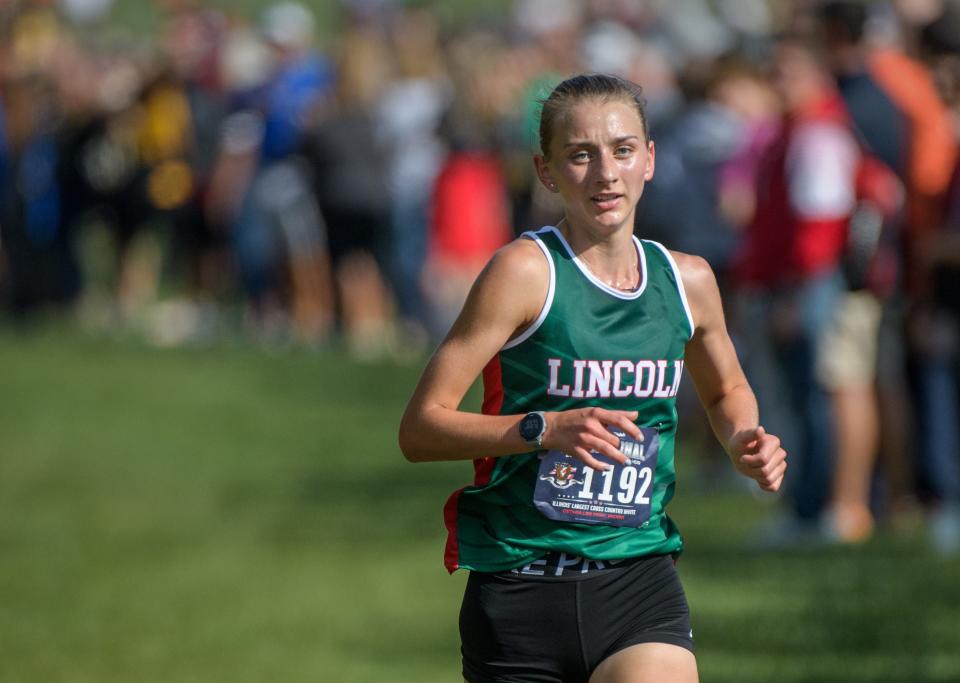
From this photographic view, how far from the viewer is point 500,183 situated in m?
17.2

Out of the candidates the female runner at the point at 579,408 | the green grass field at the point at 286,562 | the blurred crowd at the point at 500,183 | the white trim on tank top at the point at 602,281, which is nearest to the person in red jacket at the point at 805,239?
the blurred crowd at the point at 500,183

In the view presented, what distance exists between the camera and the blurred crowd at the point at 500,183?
31.3ft

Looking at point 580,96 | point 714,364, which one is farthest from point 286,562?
point 580,96

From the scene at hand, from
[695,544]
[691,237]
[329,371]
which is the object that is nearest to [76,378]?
[329,371]

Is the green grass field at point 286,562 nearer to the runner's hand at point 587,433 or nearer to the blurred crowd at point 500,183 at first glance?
the blurred crowd at point 500,183

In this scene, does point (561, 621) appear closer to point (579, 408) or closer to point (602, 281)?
point (579, 408)

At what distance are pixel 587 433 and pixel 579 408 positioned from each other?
0.29 meters

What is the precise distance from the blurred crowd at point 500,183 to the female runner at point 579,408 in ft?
1.17

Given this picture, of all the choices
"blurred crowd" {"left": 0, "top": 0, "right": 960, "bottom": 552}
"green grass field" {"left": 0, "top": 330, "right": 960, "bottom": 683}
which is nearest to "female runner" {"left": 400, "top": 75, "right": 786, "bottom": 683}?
"blurred crowd" {"left": 0, "top": 0, "right": 960, "bottom": 552}

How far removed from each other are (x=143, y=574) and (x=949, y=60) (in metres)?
4.88

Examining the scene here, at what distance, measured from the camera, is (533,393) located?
444cm

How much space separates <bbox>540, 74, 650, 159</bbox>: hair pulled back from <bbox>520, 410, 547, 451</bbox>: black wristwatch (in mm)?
668

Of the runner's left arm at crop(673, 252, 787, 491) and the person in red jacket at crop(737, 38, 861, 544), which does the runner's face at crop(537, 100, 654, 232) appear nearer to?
the runner's left arm at crop(673, 252, 787, 491)

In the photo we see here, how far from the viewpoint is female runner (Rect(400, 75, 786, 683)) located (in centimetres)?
434
